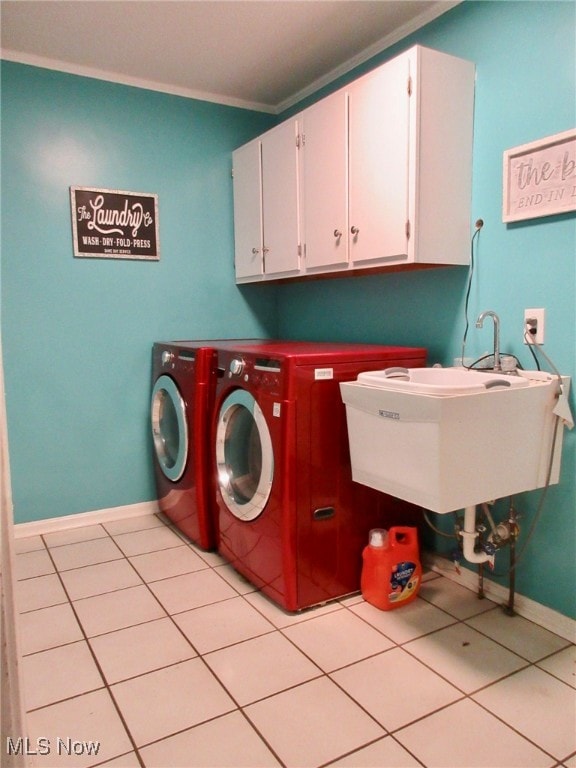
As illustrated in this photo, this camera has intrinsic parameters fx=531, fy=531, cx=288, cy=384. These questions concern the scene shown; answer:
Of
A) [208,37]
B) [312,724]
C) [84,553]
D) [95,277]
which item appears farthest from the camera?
[95,277]

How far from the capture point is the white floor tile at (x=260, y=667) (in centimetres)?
158

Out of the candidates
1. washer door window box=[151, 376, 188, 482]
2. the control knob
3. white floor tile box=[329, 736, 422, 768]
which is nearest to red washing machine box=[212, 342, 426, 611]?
the control knob

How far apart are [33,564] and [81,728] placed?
1.14m

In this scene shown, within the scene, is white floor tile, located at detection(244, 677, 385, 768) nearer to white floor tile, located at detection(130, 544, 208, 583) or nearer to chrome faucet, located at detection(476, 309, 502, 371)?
white floor tile, located at detection(130, 544, 208, 583)

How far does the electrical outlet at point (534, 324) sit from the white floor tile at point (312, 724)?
1.30m

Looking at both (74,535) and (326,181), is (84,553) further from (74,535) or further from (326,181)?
(326,181)

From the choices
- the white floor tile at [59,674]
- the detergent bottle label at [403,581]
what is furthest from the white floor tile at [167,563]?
the detergent bottle label at [403,581]

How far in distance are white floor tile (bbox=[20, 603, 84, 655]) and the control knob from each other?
1094mm

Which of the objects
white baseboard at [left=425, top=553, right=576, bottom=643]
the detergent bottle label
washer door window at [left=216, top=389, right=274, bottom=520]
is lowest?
white baseboard at [left=425, top=553, right=576, bottom=643]

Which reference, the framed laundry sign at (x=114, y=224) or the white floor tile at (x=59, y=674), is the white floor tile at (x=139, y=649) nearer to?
the white floor tile at (x=59, y=674)

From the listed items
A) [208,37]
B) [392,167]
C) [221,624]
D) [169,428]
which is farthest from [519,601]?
[208,37]

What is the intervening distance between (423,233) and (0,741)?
73.0 inches

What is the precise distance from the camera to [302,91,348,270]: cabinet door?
7.35 feet

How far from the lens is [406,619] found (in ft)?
6.30
